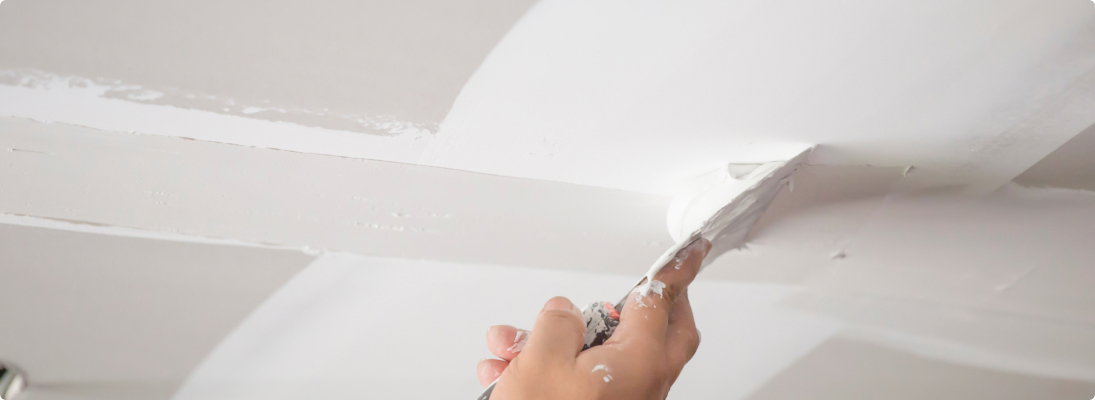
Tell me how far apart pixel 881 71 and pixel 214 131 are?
923 millimetres

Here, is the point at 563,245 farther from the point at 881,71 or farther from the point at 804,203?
the point at 881,71

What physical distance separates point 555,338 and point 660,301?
6.9 inches

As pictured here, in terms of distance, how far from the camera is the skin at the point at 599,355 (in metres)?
0.62

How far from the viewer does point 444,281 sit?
109cm

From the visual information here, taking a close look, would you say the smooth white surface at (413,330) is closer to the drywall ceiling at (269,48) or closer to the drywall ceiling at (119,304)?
the drywall ceiling at (119,304)

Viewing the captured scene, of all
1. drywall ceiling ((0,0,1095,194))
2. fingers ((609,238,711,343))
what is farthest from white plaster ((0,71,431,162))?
fingers ((609,238,711,343))

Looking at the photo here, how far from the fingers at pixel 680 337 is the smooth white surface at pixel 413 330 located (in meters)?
0.33

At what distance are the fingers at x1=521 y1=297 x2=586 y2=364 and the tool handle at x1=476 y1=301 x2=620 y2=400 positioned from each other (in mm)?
48

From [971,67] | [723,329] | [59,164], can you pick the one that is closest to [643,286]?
[971,67]

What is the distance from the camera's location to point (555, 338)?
65 centimetres

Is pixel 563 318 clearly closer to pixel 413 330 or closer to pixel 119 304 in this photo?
pixel 413 330

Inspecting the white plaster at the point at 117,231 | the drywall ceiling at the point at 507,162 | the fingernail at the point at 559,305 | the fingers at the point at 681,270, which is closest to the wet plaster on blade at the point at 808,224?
the drywall ceiling at the point at 507,162

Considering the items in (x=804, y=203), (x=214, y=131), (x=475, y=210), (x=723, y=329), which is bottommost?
(x=723, y=329)

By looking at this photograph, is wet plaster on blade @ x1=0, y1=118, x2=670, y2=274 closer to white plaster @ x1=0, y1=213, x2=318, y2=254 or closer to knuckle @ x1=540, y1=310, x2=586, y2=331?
white plaster @ x1=0, y1=213, x2=318, y2=254
